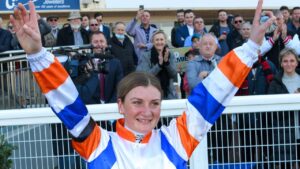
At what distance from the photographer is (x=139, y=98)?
254cm

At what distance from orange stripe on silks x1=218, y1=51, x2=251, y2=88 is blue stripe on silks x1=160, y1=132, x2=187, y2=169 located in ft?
1.41

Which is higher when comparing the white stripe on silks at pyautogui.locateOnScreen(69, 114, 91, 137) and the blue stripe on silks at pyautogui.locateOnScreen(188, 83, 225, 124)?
the blue stripe on silks at pyautogui.locateOnScreen(188, 83, 225, 124)

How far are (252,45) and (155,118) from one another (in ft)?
1.88

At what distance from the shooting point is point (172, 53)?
6.46 metres

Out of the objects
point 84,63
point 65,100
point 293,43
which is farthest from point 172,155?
point 293,43

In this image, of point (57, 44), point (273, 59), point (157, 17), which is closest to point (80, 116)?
point (273, 59)

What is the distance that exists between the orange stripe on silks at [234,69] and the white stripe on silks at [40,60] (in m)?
0.82

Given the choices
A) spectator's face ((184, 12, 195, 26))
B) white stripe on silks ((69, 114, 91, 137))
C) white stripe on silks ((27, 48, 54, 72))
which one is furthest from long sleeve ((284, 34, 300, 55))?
white stripe on silks ((27, 48, 54, 72))

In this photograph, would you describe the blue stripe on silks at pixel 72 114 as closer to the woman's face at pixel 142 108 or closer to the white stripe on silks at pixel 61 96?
the white stripe on silks at pixel 61 96

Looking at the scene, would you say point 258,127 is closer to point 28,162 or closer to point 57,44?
point 28,162

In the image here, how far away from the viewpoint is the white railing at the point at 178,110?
403 centimetres

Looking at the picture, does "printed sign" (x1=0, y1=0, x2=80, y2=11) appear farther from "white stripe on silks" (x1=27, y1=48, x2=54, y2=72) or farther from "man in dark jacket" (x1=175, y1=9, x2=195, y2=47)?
"white stripe on silks" (x1=27, y1=48, x2=54, y2=72)

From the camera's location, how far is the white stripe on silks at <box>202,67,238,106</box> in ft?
8.68

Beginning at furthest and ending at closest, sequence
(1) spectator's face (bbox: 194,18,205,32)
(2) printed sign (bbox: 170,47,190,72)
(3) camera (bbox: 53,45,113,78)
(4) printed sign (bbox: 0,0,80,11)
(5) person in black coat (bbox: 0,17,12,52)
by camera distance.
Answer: (4) printed sign (bbox: 0,0,80,11), (5) person in black coat (bbox: 0,17,12,52), (1) spectator's face (bbox: 194,18,205,32), (2) printed sign (bbox: 170,47,190,72), (3) camera (bbox: 53,45,113,78)
